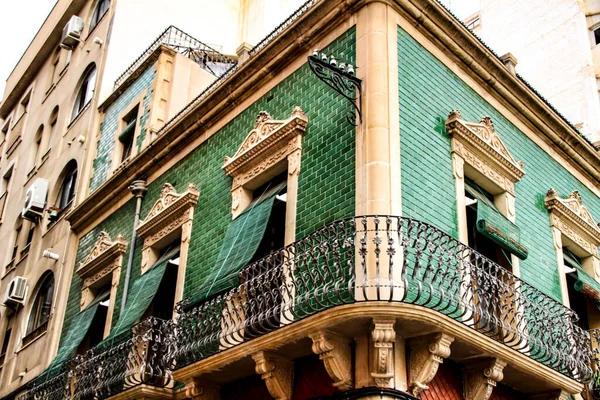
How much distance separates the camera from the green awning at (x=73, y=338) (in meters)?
14.3

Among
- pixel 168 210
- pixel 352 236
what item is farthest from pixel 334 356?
pixel 168 210

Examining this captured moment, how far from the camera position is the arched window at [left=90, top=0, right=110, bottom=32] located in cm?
2258

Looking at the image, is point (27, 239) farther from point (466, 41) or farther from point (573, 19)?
point (573, 19)

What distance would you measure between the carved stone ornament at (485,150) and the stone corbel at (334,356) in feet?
12.7

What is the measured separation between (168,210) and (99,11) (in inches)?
443

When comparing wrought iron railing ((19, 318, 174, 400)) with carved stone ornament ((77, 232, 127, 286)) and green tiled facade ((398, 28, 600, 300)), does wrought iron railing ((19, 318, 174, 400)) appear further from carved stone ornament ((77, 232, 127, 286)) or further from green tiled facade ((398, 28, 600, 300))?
green tiled facade ((398, 28, 600, 300))

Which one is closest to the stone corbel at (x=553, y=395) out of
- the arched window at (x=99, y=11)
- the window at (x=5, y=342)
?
the window at (x=5, y=342)

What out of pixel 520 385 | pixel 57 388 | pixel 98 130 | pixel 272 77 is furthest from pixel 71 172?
pixel 520 385

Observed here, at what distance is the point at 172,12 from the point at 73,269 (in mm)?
8621

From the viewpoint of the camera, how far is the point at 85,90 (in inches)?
862

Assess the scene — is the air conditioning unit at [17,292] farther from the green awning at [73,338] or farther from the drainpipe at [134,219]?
the drainpipe at [134,219]

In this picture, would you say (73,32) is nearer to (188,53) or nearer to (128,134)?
(188,53)

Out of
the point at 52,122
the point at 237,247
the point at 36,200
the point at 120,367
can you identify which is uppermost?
the point at 52,122

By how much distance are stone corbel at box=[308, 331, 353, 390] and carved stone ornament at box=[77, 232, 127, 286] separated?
24.2 ft
